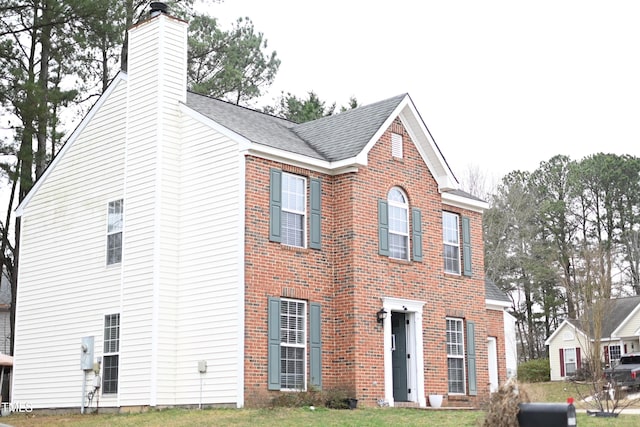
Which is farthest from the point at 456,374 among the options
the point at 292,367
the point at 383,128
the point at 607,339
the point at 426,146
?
the point at 607,339

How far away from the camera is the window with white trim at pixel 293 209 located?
19656 millimetres

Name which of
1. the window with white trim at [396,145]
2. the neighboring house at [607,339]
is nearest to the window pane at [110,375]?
the window with white trim at [396,145]

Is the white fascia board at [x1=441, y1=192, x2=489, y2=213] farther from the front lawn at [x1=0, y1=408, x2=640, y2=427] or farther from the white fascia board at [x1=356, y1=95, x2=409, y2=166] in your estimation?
the front lawn at [x1=0, y1=408, x2=640, y2=427]

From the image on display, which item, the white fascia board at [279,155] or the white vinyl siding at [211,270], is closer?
the white vinyl siding at [211,270]

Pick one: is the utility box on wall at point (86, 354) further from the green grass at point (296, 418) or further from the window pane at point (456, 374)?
the window pane at point (456, 374)

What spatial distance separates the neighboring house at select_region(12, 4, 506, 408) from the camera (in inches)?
738

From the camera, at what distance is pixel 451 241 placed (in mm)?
23953

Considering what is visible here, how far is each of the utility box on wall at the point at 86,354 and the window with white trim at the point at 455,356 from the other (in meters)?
9.27

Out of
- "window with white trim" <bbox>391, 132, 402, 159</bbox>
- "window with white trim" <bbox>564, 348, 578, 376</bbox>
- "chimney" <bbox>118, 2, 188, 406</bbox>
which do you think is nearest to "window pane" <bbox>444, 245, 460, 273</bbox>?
"window with white trim" <bbox>391, 132, 402, 159</bbox>

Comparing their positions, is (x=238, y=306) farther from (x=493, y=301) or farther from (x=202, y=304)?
(x=493, y=301)

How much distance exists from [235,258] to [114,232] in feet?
13.7

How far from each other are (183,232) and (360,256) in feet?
13.9

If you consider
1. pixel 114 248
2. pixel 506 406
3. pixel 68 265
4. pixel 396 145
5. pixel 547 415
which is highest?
pixel 396 145

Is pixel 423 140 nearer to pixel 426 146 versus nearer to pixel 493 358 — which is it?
pixel 426 146
